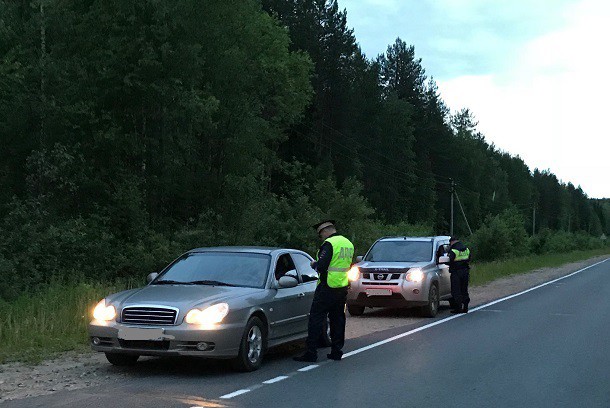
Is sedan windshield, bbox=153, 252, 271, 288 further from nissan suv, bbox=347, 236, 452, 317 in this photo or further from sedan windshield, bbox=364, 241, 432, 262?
sedan windshield, bbox=364, 241, 432, 262

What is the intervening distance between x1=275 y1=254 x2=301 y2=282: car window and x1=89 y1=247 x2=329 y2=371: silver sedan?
0.05 feet

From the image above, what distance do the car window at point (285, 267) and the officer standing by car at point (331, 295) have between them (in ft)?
1.60

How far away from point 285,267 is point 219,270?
1104mm

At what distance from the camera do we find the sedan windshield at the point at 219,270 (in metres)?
10.8

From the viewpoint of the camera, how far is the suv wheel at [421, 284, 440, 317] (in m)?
18.0

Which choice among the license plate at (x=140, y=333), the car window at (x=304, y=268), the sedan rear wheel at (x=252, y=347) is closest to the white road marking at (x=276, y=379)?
the sedan rear wheel at (x=252, y=347)

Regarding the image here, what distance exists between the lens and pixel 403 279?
1780 cm

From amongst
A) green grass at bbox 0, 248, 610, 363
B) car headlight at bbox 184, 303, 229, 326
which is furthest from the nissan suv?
car headlight at bbox 184, 303, 229, 326

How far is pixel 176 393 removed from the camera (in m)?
8.47

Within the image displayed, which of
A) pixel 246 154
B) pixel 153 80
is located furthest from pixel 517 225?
pixel 153 80

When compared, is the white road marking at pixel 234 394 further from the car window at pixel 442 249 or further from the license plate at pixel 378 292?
the car window at pixel 442 249

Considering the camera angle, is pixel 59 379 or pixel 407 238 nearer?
pixel 59 379

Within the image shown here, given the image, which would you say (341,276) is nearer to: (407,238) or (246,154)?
(407,238)

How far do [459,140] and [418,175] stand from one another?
17208mm
